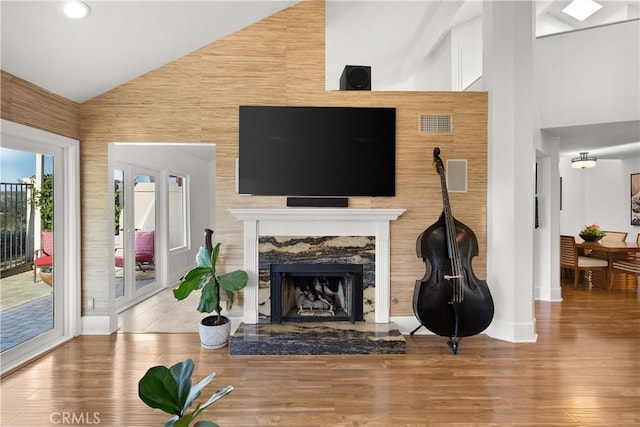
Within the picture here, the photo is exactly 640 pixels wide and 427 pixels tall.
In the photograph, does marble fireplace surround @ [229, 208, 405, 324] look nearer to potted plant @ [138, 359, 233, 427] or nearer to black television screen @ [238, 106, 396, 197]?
black television screen @ [238, 106, 396, 197]

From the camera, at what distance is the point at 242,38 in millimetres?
3729

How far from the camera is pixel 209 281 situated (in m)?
3.45

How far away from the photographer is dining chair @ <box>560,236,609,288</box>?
579 centimetres

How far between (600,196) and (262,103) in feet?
26.6

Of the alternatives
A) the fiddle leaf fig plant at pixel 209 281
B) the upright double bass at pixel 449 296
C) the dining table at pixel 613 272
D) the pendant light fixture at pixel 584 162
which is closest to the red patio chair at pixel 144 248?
the fiddle leaf fig plant at pixel 209 281

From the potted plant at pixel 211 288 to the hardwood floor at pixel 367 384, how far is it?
13cm

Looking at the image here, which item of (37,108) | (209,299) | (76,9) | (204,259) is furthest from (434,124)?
(37,108)

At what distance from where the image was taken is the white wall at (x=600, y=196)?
25.7 feet

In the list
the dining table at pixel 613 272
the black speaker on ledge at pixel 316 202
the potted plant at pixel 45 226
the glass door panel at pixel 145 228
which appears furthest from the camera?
the dining table at pixel 613 272

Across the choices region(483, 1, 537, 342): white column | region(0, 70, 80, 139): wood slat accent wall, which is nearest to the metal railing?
region(0, 70, 80, 139): wood slat accent wall

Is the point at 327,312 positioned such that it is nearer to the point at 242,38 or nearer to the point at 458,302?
the point at 458,302

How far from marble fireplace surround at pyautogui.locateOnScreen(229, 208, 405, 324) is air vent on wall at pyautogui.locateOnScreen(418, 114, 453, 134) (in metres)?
0.90

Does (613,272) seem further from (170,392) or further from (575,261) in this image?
(170,392)

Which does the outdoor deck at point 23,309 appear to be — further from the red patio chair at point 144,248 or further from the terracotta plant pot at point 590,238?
the terracotta plant pot at point 590,238
